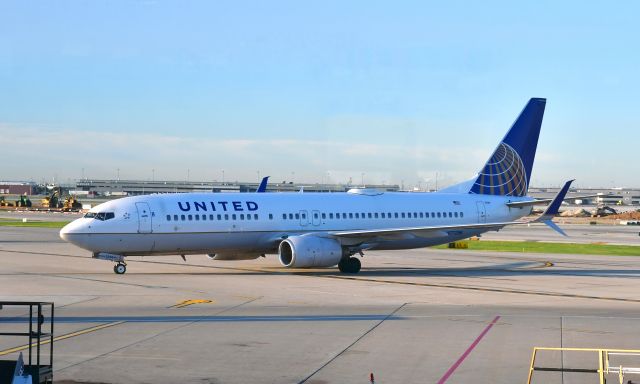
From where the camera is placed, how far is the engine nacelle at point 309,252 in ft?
126

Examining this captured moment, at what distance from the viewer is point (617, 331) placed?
2267cm

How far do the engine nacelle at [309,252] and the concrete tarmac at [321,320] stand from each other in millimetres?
702

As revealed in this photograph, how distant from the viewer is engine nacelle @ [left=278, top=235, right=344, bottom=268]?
38.3 m

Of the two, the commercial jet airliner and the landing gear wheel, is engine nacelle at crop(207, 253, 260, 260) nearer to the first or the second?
the commercial jet airliner

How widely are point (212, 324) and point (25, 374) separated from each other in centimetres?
1071

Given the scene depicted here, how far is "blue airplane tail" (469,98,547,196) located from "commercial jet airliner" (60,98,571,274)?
0.17ft

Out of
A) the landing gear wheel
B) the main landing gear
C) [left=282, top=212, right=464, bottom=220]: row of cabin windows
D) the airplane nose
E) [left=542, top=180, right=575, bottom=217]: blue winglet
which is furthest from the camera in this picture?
[left=282, top=212, right=464, bottom=220]: row of cabin windows

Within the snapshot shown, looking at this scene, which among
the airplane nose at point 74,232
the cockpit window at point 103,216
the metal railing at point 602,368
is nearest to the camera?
the metal railing at point 602,368

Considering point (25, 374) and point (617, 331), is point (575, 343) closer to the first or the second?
point (617, 331)

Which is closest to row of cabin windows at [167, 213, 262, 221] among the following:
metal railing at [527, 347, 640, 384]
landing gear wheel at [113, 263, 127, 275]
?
landing gear wheel at [113, 263, 127, 275]

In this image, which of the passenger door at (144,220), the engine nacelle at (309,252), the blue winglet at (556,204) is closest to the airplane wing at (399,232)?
the engine nacelle at (309,252)

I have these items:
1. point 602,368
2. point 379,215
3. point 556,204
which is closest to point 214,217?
point 379,215

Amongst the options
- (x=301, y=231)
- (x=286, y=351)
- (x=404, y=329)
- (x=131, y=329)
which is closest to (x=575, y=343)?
(x=404, y=329)

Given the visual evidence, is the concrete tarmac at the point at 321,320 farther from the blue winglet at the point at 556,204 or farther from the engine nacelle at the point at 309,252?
the blue winglet at the point at 556,204
